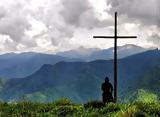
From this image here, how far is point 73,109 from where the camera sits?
1158 inches

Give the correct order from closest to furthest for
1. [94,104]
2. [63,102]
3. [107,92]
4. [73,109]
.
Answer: [73,109] → [94,104] → [63,102] → [107,92]

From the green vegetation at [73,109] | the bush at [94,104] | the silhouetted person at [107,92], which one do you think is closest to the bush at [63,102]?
the green vegetation at [73,109]

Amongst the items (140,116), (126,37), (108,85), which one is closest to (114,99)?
(108,85)

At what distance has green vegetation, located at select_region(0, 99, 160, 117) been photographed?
26375mm

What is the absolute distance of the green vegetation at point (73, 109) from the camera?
26.4 m

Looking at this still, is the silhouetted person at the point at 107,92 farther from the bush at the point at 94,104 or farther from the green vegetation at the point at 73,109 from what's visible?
the bush at the point at 94,104

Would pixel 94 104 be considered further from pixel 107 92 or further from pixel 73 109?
pixel 107 92

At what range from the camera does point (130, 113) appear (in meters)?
20.8

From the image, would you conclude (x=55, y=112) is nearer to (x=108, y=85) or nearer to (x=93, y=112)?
(x=93, y=112)

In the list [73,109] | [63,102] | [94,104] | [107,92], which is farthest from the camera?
[107,92]

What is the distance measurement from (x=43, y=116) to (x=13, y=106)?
17.7 feet

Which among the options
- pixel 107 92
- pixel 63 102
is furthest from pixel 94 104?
pixel 107 92

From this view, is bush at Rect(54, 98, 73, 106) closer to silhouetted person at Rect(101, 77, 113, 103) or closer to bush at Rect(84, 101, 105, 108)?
bush at Rect(84, 101, 105, 108)

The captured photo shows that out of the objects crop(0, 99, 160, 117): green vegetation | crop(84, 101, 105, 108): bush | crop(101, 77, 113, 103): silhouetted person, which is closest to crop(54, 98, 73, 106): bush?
crop(0, 99, 160, 117): green vegetation
